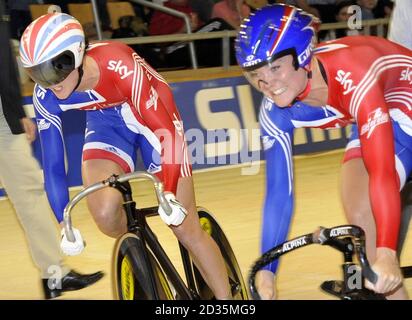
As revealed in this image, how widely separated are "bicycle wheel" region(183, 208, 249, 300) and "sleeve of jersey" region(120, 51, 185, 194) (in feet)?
1.83

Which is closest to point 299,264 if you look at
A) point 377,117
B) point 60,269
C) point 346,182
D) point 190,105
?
point 60,269

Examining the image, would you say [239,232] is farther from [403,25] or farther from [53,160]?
[53,160]

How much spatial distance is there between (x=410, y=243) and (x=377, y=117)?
301cm

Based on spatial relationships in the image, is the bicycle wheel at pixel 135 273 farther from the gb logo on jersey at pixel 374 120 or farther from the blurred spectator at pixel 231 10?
the blurred spectator at pixel 231 10

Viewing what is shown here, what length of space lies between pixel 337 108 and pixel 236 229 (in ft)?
10.5

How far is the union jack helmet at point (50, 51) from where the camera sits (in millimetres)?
3660

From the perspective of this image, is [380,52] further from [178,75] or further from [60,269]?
[178,75]

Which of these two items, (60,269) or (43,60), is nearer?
(43,60)

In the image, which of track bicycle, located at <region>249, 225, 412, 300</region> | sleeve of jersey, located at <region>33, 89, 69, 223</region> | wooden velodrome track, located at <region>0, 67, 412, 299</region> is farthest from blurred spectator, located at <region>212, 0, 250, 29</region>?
track bicycle, located at <region>249, 225, 412, 300</region>

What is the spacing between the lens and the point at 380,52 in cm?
336

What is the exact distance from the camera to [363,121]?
3059 mm

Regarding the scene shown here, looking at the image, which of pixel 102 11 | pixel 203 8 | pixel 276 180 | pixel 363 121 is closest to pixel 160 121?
pixel 276 180

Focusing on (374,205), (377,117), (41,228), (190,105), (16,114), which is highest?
(377,117)

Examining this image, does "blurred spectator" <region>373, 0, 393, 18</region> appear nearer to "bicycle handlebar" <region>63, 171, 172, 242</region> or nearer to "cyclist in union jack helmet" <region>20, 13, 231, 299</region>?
"cyclist in union jack helmet" <region>20, 13, 231, 299</region>
